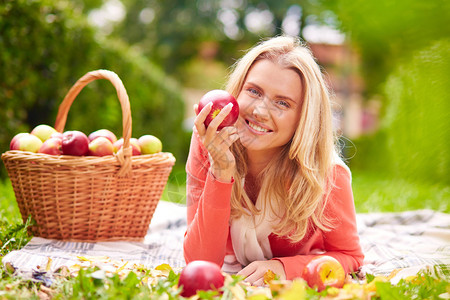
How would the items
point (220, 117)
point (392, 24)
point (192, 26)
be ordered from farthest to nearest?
point (192, 26)
point (220, 117)
point (392, 24)

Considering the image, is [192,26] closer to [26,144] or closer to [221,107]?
[26,144]

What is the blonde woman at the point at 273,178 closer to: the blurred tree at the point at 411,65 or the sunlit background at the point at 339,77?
the sunlit background at the point at 339,77

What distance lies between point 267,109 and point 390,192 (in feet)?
12.1

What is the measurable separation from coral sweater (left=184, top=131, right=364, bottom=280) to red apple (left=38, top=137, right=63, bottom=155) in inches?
32.5

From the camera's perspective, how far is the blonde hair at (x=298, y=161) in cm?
209

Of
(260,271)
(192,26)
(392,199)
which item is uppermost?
(192,26)

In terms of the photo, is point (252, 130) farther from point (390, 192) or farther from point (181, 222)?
point (390, 192)

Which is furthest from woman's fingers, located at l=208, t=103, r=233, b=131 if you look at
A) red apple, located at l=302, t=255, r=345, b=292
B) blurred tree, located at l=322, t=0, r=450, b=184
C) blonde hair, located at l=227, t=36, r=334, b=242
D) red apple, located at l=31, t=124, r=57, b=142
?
red apple, located at l=31, t=124, r=57, b=142

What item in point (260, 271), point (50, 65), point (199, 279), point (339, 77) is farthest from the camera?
point (339, 77)

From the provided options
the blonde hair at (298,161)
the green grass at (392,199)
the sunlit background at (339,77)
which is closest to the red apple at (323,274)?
the blonde hair at (298,161)

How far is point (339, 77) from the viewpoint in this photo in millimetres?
6148

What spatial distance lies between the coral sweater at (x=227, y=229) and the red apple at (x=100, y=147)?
58 cm

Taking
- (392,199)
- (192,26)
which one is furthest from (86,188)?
(192,26)

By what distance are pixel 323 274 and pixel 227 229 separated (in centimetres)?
50
